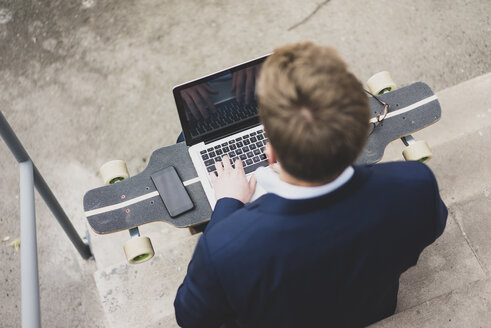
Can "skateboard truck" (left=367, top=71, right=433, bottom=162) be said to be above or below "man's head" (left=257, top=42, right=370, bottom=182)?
below

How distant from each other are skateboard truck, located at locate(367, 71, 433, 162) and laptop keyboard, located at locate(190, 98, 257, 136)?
55cm

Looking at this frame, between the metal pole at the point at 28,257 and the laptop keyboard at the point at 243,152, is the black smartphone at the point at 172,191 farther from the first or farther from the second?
the metal pole at the point at 28,257

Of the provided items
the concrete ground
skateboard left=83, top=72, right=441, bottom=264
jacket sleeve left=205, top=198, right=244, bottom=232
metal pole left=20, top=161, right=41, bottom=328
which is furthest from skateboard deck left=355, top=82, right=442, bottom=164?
metal pole left=20, top=161, right=41, bottom=328

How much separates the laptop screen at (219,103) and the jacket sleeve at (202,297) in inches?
24.8

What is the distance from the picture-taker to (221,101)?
5.39 ft

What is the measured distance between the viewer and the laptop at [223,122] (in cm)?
157

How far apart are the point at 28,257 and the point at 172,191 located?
0.57 m

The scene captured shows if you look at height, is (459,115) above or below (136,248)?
below

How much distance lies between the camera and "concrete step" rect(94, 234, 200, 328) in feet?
7.31

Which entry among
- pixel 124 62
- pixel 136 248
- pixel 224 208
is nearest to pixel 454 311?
pixel 224 208

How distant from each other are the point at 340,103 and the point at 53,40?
9.88 ft

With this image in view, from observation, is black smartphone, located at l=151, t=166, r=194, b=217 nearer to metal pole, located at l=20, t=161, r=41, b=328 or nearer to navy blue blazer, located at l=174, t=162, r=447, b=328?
metal pole, located at l=20, t=161, r=41, b=328

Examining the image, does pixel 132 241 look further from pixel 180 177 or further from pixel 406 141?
pixel 406 141

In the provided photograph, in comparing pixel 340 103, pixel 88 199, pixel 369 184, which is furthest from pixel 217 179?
pixel 340 103
